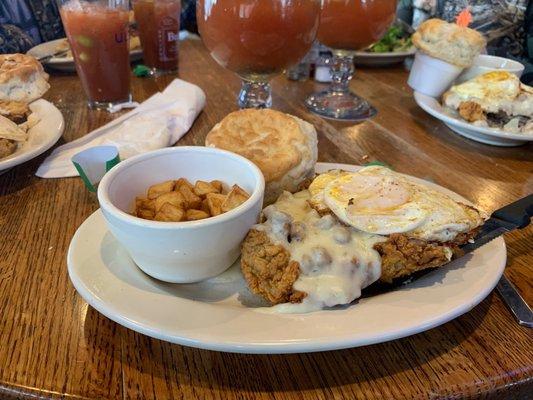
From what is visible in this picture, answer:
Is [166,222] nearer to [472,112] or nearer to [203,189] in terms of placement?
[203,189]

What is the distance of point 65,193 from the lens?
3.71 ft

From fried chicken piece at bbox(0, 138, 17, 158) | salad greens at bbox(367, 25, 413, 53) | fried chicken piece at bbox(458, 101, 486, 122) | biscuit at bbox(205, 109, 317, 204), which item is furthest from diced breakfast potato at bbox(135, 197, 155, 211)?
salad greens at bbox(367, 25, 413, 53)

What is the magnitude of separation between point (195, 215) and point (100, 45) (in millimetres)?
1138

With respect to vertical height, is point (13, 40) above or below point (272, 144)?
below

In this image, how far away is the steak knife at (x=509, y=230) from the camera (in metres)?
0.76

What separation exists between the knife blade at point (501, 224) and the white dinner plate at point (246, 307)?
0.02 metres

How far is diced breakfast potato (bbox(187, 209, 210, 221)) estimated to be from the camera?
0.77m

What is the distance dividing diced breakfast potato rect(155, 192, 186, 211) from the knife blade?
0.50 meters

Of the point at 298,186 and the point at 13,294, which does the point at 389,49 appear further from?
the point at 13,294

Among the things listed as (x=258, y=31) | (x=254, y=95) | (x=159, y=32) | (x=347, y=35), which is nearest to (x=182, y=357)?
(x=258, y=31)

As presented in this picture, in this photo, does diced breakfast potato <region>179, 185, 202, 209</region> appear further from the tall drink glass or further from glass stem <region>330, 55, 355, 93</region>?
glass stem <region>330, 55, 355, 93</region>

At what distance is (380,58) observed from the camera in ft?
7.48

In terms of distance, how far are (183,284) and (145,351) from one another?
140mm

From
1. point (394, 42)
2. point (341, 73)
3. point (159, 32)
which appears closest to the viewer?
point (341, 73)
